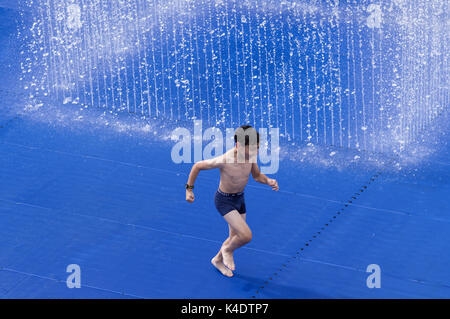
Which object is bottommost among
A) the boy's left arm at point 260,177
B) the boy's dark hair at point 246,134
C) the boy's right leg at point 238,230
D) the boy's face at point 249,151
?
the boy's right leg at point 238,230

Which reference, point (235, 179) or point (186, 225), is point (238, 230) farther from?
point (186, 225)

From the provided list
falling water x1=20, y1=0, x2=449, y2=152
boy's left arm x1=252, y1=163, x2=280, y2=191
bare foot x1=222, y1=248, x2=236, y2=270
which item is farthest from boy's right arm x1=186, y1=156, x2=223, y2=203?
falling water x1=20, y1=0, x2=449, y2=152

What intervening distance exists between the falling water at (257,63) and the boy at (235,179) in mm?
2845

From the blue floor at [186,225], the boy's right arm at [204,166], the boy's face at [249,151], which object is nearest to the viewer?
the boy's face at [249,151]

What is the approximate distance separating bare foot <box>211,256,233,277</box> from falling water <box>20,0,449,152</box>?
2768 mm

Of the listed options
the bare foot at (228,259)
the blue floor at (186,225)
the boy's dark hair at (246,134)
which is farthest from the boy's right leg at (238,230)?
the boy's dark hair at (246,134)

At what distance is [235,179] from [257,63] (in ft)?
15.5

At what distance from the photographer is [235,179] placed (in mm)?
6879

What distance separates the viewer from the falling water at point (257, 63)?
10.2m

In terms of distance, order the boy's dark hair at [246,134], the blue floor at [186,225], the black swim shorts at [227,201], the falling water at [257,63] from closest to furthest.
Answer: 1. the boy's dark hair at [246,134]
2. the black swim shorts at [227,201]
3. the blue floor at [186,225]
4. the falling water at [257,63]

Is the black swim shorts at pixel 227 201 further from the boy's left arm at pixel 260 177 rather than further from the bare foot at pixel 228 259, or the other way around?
the bare foot at pixel 228 259

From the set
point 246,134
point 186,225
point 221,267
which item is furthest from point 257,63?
point 246,134

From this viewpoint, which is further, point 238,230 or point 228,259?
point 228,259

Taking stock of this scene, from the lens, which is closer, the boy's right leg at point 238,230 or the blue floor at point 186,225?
the boy's right leg at point 238,230
